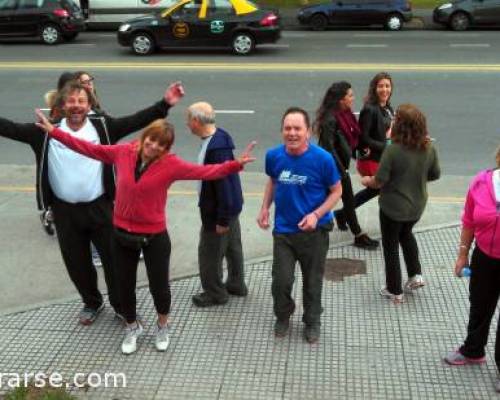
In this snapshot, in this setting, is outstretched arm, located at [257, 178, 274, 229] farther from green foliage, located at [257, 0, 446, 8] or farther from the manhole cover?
green foliage, located at [257, 0, 446, 8]

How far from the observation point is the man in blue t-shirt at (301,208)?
425 cm

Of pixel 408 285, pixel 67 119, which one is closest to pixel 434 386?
pixel 408 285

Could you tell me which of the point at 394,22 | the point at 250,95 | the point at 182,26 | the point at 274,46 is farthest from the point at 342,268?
the point at 394,22

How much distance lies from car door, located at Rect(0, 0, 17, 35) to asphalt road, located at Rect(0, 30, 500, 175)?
48 cm

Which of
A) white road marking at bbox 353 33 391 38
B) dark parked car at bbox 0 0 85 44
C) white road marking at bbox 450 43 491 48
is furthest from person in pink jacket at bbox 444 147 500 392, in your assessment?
dark parked car at bbox 0 0 85 44

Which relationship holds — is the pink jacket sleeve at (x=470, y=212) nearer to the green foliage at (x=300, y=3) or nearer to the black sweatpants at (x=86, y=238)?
the black sweatpants at (x=86, y=238)

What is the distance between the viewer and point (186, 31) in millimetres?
17031

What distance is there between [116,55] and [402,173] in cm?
1408

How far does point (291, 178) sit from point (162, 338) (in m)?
1.44

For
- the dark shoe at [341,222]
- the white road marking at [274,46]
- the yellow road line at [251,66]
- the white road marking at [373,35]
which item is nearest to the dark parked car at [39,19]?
the yellow road line at [251,66]

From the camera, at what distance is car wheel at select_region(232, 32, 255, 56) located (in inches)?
674

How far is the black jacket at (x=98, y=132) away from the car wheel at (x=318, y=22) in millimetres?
17957

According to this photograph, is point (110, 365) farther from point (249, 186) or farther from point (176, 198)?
point (249, 186)

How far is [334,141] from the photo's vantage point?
586 centimetres
